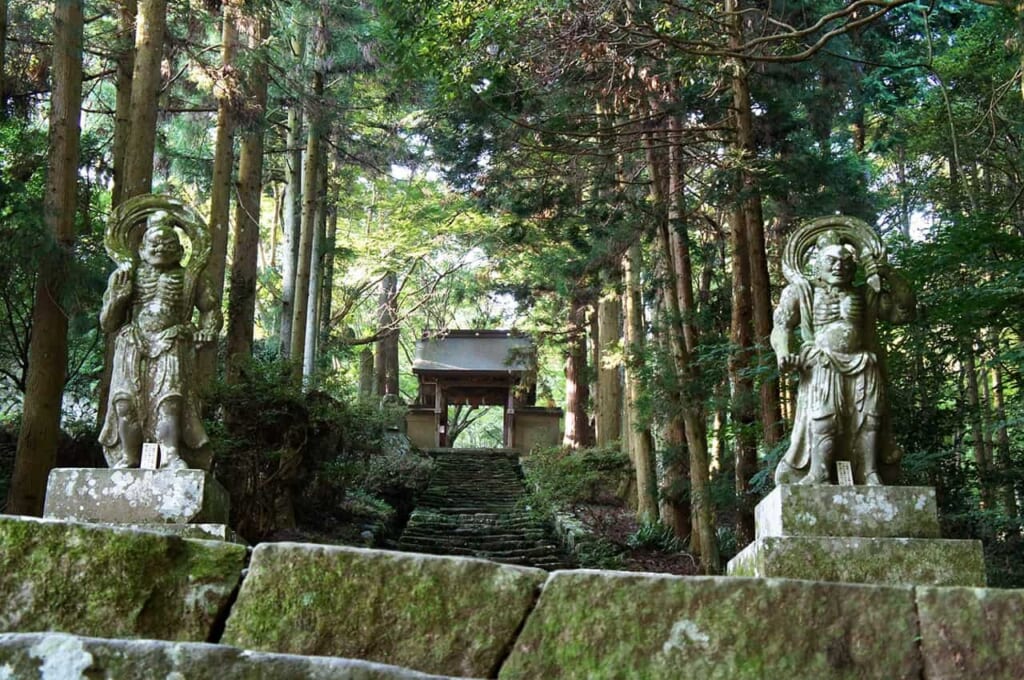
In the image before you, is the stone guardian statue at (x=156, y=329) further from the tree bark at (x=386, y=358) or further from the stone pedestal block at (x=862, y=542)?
the tree bark at (x=386, y=358)

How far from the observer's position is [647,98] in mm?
11461

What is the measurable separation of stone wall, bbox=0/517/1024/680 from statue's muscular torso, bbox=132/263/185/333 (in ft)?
7.53

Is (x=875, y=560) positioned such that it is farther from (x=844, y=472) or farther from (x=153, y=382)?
(x=153, y=382)

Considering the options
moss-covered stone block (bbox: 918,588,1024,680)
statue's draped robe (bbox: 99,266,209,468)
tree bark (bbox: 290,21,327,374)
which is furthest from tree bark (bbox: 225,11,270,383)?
moss-covered stone block (bbox: 918,588,1024,680)

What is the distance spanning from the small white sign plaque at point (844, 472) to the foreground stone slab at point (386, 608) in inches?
95.4

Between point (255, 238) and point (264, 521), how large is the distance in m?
4.39

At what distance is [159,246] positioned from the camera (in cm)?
595

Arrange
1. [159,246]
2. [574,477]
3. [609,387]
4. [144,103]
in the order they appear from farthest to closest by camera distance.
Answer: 1. [609,387]
2. [574,477]
3. [144,103]
4. [159,246]

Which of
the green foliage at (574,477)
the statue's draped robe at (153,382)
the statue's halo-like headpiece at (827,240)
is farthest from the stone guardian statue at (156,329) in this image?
the green foliage at (574,477)

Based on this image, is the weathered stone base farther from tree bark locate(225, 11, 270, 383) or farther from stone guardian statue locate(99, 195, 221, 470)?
tree bark locate(225, 11, 270, 383)

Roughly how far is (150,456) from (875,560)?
421cm

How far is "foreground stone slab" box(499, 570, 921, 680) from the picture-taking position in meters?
3.50

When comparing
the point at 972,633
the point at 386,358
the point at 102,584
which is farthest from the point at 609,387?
the point at 102,584

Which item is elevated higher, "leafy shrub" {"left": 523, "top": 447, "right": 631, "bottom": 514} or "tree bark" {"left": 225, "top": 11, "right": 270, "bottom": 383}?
"tree bark" {"left": 225, "top": 11, "right": 270, "bottom": 383}
